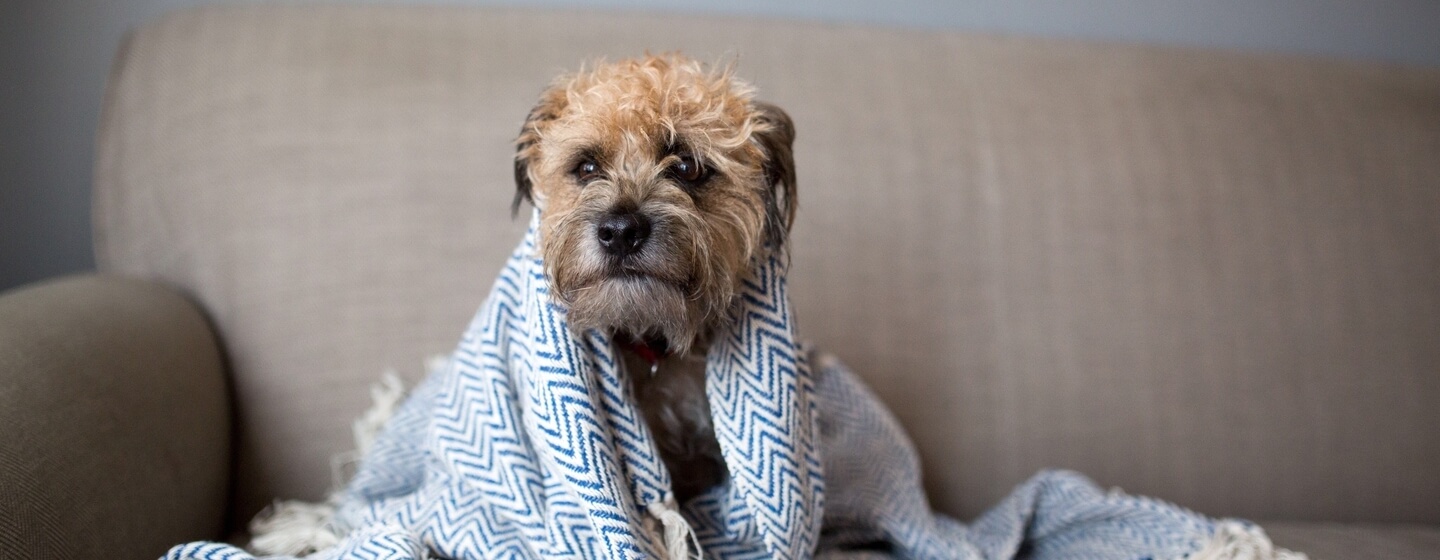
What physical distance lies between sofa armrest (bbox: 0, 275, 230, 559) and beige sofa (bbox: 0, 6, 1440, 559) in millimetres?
57

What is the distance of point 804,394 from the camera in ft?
4.01

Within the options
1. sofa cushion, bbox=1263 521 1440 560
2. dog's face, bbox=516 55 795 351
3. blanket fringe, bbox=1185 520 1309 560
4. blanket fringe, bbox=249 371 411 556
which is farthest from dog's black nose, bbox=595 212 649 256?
sofa cushion, bbox=1263 521 1440 560

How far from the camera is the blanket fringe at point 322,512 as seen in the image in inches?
52.0

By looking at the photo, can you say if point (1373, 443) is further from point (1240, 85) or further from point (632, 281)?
point (632, 281)

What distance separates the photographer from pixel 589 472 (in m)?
1.07

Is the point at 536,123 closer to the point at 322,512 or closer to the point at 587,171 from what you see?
the point at 587,171

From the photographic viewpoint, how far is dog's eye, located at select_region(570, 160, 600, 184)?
1.18m

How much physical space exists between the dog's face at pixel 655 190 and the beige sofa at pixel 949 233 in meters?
0.50

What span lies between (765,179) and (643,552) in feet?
1.71

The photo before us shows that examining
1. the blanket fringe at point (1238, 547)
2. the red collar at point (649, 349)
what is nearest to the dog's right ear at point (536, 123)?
the red collar at point (649, 349)

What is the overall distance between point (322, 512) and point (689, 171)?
34.1 inches

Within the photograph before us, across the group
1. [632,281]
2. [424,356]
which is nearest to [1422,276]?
[632,281]

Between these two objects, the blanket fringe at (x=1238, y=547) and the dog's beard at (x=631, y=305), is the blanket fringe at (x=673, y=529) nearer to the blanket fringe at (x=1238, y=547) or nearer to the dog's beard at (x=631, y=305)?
the dog's beard at (x=631, y=305)

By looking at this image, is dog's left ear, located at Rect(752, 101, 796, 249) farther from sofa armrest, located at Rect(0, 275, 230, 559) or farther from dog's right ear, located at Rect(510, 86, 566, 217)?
sofa armrest, located at Rect(0, 275, 230, 559)
